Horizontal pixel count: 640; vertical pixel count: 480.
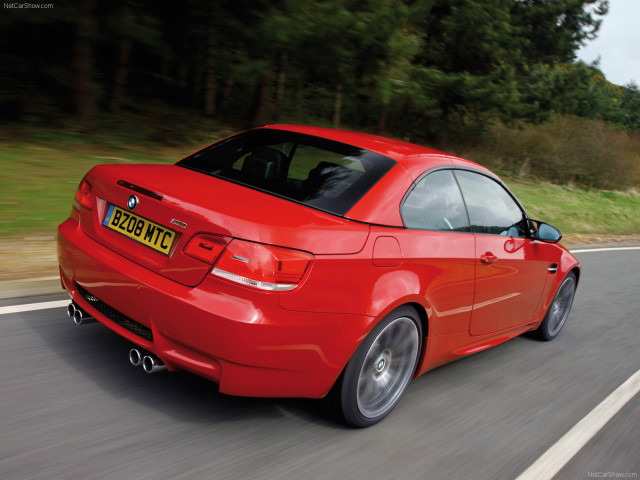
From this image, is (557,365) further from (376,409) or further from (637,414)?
(376,409)

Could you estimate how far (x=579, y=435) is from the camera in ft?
12.0

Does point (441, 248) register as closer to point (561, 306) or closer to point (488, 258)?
point (488, 258)

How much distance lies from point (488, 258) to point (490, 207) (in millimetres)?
458

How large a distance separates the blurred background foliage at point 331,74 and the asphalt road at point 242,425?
8274mm

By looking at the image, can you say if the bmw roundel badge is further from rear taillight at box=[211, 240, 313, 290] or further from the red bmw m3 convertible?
rear taillight at box=[211, 240, 313, 290]

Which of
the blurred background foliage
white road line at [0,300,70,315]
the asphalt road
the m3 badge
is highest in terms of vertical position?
the blurred background foliage

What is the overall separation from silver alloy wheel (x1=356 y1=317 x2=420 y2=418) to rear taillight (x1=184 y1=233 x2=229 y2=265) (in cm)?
96

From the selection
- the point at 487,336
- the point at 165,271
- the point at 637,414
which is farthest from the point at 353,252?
the point at 637,414

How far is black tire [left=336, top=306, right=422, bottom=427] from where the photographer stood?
3.14 metres

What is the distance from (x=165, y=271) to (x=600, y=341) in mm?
4464
